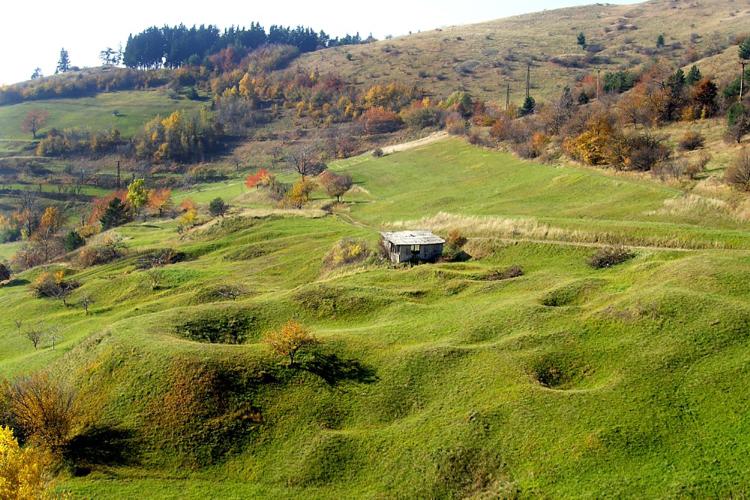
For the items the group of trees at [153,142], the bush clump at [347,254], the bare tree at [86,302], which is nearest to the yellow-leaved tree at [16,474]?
the bush clump at [347,254]

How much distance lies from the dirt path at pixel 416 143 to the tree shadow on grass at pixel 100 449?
11421 centimetres

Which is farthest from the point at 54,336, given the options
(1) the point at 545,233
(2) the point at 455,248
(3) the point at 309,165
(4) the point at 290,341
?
(3) the point at 309,165

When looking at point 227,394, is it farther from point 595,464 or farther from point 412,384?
point 595,464

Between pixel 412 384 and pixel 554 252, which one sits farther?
pixel 554 252

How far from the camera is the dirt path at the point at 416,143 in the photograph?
142 m

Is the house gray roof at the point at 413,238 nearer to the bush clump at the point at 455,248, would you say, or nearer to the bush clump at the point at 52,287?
the bush clump at the point at 455,248

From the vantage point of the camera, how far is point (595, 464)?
28.0 meters

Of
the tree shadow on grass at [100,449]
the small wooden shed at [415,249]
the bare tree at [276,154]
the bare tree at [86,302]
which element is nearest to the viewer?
the tree shadow on grass at [100,449]

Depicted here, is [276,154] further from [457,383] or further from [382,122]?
[457,383]

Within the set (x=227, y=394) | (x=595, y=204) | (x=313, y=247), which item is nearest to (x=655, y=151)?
(x=595, y=204)

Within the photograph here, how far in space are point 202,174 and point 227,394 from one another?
142m

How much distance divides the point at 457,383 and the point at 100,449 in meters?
20.5

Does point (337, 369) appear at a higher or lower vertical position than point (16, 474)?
lower

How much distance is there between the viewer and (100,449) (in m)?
33.8
